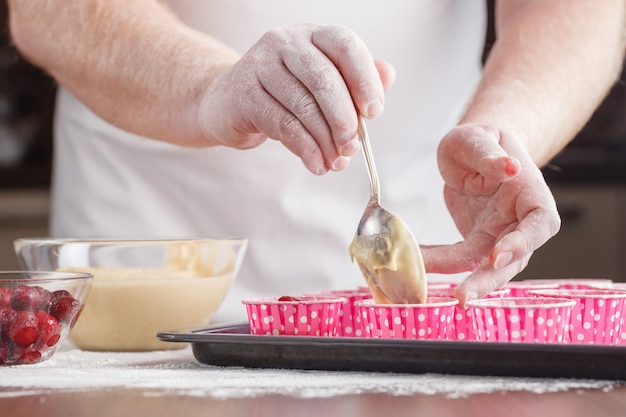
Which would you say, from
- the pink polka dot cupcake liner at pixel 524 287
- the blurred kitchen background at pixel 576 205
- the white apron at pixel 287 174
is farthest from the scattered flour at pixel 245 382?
the blurred kitchen background at pixel 576 205

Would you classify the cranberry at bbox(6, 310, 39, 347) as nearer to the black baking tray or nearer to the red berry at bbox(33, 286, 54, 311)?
the red berry at bbox(33, 286, 54, 311)

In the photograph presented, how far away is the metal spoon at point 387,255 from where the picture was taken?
3.18 ft

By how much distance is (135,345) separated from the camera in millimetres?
1093

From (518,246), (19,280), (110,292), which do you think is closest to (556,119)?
(518,246)

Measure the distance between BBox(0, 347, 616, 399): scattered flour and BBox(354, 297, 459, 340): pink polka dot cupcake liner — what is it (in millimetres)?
87

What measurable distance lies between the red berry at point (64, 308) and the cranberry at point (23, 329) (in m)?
0.02

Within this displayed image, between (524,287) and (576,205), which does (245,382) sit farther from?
(576,205)

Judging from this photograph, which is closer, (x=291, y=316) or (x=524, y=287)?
(x=291, y=316)

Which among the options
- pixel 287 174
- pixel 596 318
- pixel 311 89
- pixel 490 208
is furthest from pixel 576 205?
pixel 311 89

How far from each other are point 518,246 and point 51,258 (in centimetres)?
55

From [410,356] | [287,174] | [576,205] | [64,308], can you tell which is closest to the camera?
[410,356]

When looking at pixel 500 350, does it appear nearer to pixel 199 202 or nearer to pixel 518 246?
pixel 518 246

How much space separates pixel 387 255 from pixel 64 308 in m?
0.33

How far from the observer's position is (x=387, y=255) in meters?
0.99
